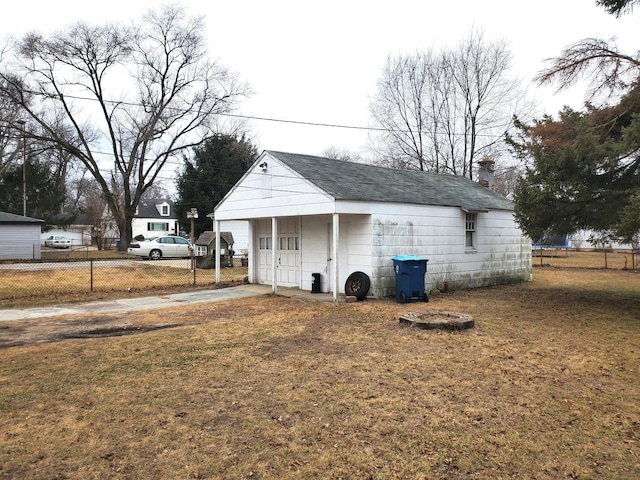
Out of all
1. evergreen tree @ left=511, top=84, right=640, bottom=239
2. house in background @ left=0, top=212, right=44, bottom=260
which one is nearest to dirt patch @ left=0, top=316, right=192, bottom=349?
evergreen tree @ left=511, top=84, right=640, bottom=239

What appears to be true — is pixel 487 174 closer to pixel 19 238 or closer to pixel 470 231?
pixel 470 231

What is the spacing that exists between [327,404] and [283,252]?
1040 cm

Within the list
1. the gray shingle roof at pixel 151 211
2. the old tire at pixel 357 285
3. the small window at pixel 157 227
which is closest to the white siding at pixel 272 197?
the old tire at pixel 357 285

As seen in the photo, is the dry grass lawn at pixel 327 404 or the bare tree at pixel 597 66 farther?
the bare tree at pixel 597 66

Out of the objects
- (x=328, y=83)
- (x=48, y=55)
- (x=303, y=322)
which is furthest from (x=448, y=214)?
(x=48, y=55)

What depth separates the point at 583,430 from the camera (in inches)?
152

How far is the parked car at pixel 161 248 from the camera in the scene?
86.8ft

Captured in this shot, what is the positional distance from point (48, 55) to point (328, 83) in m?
22.4

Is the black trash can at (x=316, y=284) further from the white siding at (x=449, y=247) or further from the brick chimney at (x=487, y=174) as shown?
the brick chimney at (x=487, y=174)

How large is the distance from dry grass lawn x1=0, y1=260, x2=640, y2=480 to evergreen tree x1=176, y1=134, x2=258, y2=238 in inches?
1171

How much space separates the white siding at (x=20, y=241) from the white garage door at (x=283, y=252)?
18420 mm

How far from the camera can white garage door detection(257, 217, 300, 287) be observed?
559 inches

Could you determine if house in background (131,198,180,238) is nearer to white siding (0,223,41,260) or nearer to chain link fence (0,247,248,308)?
white siding (0,223,41,260)

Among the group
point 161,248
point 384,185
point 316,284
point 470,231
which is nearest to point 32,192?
point 161,248
